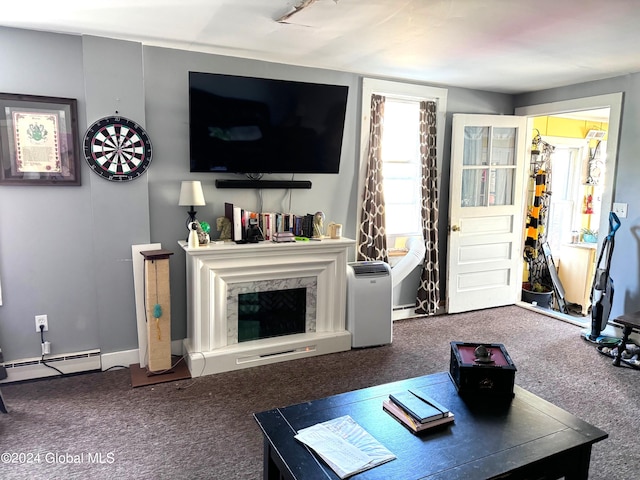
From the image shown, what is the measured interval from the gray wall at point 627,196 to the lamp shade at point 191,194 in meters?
3.60

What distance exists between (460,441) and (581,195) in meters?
5.50

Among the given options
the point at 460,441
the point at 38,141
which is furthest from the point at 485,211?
the point at 38,141

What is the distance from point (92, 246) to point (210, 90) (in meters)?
1.37

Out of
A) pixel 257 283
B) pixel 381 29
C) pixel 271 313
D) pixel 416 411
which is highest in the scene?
pixel 381 29

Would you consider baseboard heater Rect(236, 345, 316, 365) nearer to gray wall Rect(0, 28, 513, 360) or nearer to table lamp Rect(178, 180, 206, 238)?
gray wall Rect(0, 28, 513, 360)

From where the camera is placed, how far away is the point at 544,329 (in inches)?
168

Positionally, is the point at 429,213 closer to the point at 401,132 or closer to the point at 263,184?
the point at 401,132

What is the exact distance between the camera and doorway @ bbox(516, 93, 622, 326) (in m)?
4.01

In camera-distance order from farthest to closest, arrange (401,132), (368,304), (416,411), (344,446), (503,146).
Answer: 1. (503,146)
2. (401,132)
3. (368,304)
4. (416,411)
5. (344,446)

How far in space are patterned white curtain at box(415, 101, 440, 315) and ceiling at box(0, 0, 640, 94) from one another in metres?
0.68

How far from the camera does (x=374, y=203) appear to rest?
13.5ft

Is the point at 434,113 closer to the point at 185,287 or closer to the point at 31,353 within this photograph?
the point at 185,287

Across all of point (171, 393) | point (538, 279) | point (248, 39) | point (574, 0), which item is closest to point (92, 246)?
point (171, 393)

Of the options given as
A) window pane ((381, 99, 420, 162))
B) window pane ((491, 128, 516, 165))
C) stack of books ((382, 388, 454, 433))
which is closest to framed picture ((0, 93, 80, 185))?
stack of books ((382, 388, 454, 433))
